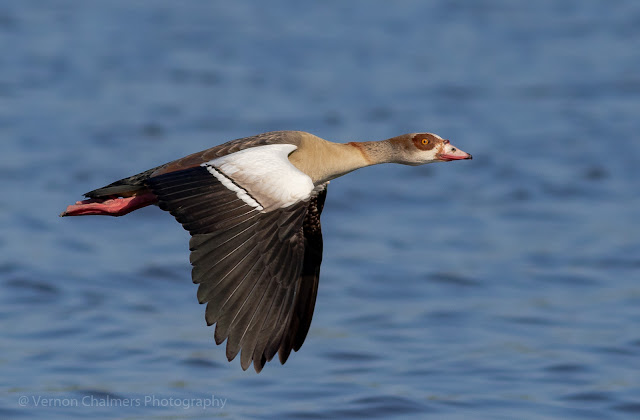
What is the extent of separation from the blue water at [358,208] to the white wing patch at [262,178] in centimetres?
271

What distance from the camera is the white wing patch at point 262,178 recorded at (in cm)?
720

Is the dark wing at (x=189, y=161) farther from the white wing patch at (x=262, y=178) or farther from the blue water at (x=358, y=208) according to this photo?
the blue water at (x=358, y=208)

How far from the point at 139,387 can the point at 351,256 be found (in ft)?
13.7

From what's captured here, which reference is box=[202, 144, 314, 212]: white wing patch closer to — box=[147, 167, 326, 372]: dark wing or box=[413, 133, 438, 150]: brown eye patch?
box=[147, 167, 326, 372]: dark wing

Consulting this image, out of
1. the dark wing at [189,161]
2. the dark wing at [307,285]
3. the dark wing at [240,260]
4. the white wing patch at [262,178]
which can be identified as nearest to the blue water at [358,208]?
the dark wing at [307,285]

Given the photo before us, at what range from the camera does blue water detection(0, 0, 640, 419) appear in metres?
10.1

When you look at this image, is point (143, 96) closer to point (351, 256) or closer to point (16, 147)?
point (16, 147)

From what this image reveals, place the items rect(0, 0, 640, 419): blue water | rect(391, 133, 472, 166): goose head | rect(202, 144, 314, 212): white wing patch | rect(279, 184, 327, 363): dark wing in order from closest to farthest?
rect(202, 144, 314, 212): white wing patch < rect(279, 184, 327, 363): dark wing < rect(391, 133, 472, 166): goose head < rect(0, 0, 640, 419): blue water

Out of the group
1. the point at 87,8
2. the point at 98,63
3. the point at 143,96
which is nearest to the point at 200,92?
the point at 143,96

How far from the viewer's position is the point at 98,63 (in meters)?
19.7

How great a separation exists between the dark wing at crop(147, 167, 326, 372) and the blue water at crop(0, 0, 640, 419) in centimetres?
257

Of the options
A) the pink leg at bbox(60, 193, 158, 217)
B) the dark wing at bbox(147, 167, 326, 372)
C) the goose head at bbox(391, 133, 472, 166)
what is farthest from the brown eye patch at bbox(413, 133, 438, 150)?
the pink leg at bbox(60, 193, 158, 217)

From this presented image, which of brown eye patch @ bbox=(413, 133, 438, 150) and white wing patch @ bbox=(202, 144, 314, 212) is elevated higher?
brown eye patch @ bbox=(413, 133, 438, 150)

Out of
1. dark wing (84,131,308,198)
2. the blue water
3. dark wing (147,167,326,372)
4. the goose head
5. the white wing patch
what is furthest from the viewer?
the blue water
